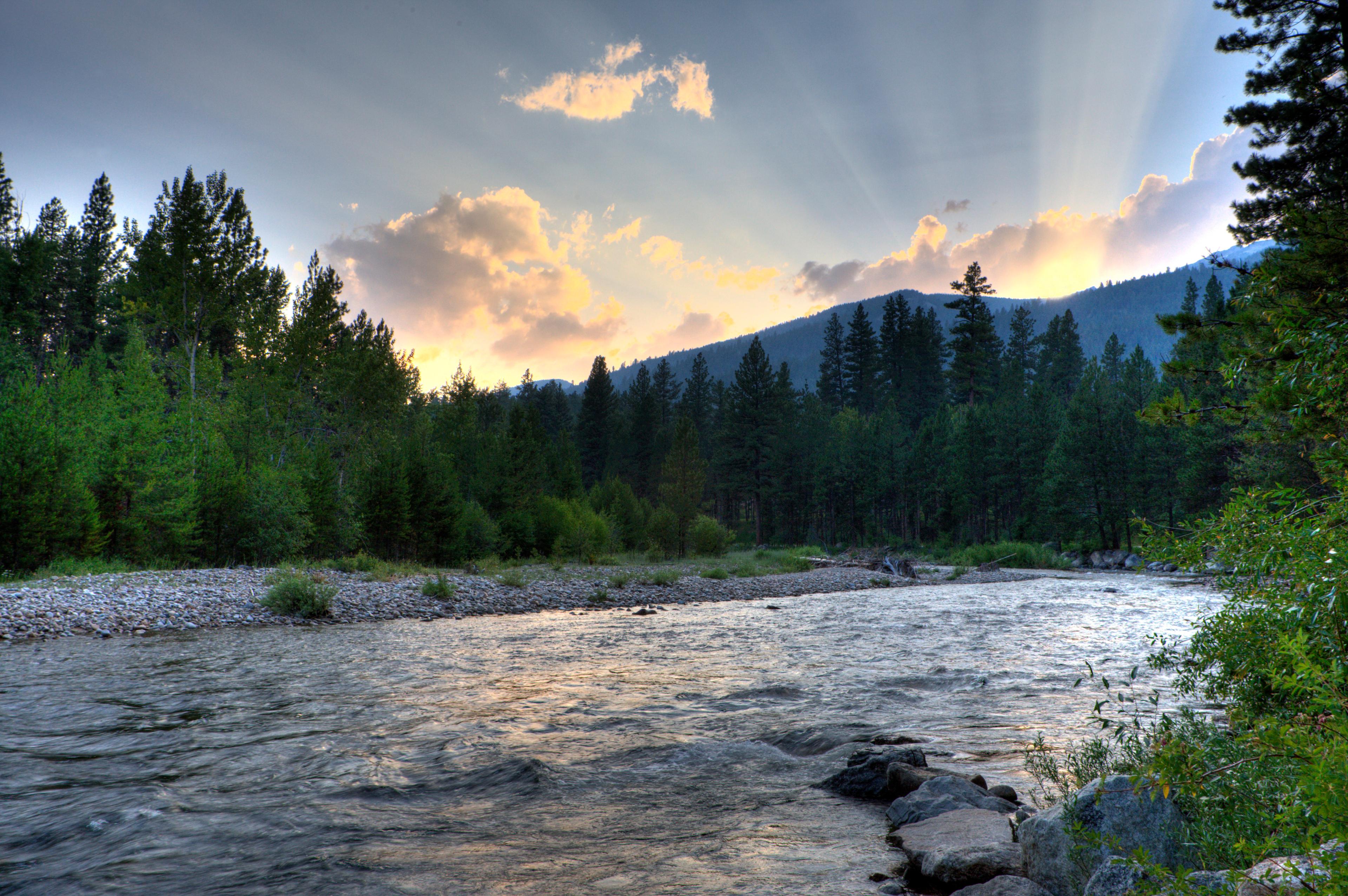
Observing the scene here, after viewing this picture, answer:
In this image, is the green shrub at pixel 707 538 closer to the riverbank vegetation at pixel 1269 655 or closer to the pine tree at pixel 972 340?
the riverbank vegetation at pixel 1269 655

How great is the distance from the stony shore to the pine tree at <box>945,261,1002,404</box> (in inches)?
2235

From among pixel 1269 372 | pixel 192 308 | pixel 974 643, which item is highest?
pixel 192 308

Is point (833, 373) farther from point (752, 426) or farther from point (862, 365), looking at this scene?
point (752, 426)

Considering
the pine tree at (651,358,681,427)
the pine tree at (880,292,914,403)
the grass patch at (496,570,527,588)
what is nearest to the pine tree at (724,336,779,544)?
the pine tree at (651,358,681,427)

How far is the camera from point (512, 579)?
882 inches

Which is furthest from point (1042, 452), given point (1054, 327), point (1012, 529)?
point (1054, 327)

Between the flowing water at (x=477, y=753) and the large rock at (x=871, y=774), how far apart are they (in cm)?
20

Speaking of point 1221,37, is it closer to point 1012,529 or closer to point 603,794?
point 603,794

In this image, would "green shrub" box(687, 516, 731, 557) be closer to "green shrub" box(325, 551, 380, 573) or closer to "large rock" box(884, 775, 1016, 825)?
"green shrub" box(325, 551, 380, 573)

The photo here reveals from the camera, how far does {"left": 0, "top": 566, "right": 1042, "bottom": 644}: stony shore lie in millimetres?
12664

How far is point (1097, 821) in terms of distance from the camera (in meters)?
3.23

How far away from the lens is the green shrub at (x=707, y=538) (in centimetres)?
4169

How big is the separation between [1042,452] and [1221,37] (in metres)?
48.5

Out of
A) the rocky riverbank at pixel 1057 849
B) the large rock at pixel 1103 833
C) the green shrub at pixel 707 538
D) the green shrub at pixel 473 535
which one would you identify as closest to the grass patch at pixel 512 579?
the green shrub at pixel 473 535
